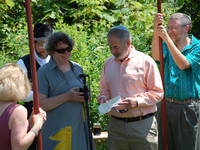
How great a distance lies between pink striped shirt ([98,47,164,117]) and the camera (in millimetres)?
2971

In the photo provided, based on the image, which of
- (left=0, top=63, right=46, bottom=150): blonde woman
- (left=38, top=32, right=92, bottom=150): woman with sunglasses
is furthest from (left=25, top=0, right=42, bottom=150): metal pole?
(left=38, top=32, right=92, bottom=150): woman with sunglasses

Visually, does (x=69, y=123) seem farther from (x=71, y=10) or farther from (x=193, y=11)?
(x=71, y=10)

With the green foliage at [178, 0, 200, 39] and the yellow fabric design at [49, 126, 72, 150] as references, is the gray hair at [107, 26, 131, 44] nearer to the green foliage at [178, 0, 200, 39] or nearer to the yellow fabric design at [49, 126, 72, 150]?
the yellow fabric design at [49, 126, 72, 150]

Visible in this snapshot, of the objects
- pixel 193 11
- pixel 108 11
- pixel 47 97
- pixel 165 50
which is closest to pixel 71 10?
pixel 108 11

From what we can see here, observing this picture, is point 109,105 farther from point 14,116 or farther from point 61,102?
point 14,116

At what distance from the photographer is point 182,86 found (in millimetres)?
3314

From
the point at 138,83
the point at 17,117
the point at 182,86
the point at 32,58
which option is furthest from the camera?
the point at 182,86

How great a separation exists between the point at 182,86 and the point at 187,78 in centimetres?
10

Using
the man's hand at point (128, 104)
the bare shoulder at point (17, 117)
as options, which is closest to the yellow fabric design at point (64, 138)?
the man's hand at point (128, 104)

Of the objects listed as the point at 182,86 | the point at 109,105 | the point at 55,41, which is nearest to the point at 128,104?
the point at 109,105

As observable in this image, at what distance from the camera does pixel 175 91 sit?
3361 mm

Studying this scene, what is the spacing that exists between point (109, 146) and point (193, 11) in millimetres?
4224

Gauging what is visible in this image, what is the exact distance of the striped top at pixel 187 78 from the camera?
330 cm

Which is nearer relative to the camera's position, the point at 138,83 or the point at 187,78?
the point at 138,83
